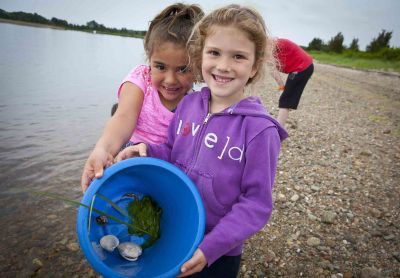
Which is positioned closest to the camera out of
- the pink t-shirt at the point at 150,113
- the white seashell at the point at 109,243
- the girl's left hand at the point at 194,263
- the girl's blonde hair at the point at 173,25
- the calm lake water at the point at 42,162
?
the girl's left hand at the point at 194,263

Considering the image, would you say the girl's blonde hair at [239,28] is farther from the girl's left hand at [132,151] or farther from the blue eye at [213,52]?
the girl's left hand at [132,151]

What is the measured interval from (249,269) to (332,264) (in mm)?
729

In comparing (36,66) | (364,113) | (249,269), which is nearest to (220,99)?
(249,269)

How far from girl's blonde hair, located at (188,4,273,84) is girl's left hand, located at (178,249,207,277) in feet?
3.62

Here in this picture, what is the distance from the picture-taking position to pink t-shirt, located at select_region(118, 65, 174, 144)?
2074 mm

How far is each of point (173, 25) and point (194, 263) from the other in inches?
60.0

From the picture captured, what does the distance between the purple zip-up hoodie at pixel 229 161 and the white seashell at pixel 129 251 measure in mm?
413

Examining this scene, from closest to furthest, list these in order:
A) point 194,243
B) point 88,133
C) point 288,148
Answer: point 194,243 → point 288,148 → point 88,133

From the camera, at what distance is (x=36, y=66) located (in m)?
12.3

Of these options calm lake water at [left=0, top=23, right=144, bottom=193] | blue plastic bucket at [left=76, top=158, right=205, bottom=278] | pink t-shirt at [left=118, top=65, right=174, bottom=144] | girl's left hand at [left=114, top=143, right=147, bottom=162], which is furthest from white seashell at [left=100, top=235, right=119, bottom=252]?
calm lake water at [left=0, top=23, right=144, bottom=193]

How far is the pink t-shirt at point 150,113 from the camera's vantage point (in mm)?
2074

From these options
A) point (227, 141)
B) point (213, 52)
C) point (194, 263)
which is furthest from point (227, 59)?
point (194, 263)

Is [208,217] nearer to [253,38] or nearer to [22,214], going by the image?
[253,38]

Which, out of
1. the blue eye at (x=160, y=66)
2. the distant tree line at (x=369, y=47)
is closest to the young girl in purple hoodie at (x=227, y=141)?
the blue eye at (x=160, y=66)
